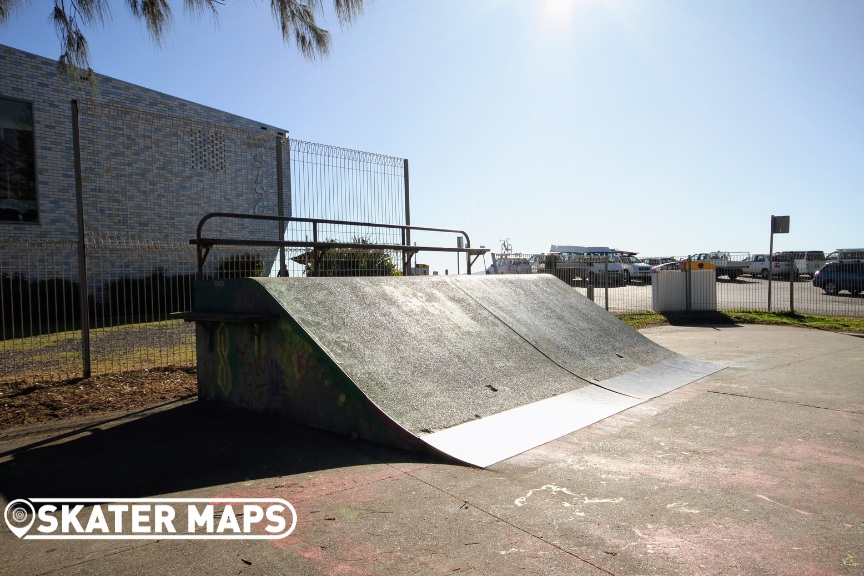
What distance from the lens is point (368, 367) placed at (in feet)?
15.8

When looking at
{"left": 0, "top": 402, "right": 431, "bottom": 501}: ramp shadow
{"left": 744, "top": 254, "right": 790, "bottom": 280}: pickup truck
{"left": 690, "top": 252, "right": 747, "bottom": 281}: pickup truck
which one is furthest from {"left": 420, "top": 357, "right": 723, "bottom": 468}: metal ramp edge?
{"left": 744, "top": 254, "right": 790, "bottom": 280}: pickup truck

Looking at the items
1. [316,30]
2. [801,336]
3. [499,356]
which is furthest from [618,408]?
[801,336]

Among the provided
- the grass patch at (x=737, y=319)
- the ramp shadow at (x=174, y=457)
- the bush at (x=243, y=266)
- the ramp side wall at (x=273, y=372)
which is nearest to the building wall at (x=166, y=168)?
the bush at (x=243, y=266)

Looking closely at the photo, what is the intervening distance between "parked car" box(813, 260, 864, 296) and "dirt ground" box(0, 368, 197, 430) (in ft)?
63.2

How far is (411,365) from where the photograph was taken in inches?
201

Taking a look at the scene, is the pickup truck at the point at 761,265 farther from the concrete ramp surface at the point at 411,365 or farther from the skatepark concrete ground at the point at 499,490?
the skatepark concrete ground at the point at 499,490

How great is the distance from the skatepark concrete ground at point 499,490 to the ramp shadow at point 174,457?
0.02m

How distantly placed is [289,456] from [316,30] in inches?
200

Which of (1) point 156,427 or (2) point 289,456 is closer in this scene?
(2) point 289,456

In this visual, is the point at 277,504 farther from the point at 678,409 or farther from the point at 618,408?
the point at 678,409

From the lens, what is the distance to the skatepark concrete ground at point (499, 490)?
101 inches

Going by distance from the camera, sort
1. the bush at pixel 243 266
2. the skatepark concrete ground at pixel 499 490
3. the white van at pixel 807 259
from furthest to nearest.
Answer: the white van at pixel 807 259 < the bush at pixel 243 266 < the skatepark concrete ground at pixel 499 490

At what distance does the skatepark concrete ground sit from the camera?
8.45 feet

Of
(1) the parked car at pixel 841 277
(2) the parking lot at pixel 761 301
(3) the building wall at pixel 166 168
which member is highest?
(3) the building wall at pixel 166 168
